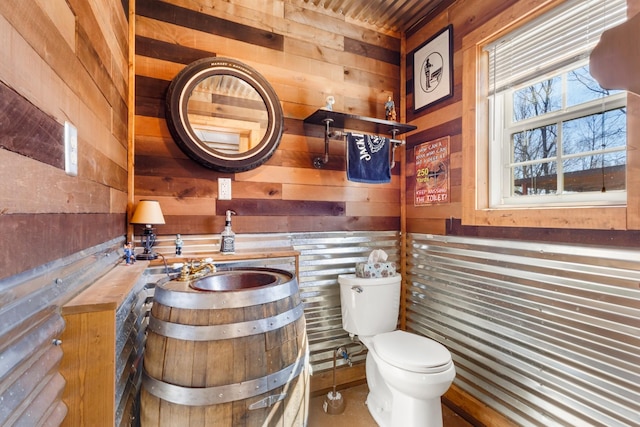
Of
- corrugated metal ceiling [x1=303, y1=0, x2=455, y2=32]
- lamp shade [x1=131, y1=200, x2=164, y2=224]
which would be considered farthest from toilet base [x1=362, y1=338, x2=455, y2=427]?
corrugated metal ceiling [x1=303, y1=0, x2=455, y2=32]

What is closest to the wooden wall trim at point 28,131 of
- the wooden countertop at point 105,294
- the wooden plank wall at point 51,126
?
the wooden plank wall at point 51,126

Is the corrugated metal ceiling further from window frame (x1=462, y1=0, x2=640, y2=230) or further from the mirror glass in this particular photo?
the mirror glass

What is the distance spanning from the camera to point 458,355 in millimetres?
1790

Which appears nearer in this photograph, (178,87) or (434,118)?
(178,87)

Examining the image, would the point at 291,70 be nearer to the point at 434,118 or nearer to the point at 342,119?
the point at 342,119

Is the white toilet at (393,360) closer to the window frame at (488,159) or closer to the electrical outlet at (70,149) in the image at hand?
the window frame at (488,159)

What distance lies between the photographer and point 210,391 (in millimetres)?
905

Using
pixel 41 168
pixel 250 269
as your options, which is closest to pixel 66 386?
pixel 41 168

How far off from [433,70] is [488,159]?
30.6 inches

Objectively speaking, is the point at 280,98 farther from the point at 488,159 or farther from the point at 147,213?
the point at 488,159

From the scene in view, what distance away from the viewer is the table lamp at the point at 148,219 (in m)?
1.44

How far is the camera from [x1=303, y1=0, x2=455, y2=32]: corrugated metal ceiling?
6.49 ft

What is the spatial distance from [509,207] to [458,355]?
953 millimetres

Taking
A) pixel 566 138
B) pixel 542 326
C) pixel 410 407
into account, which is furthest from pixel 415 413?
pixel 566 138
